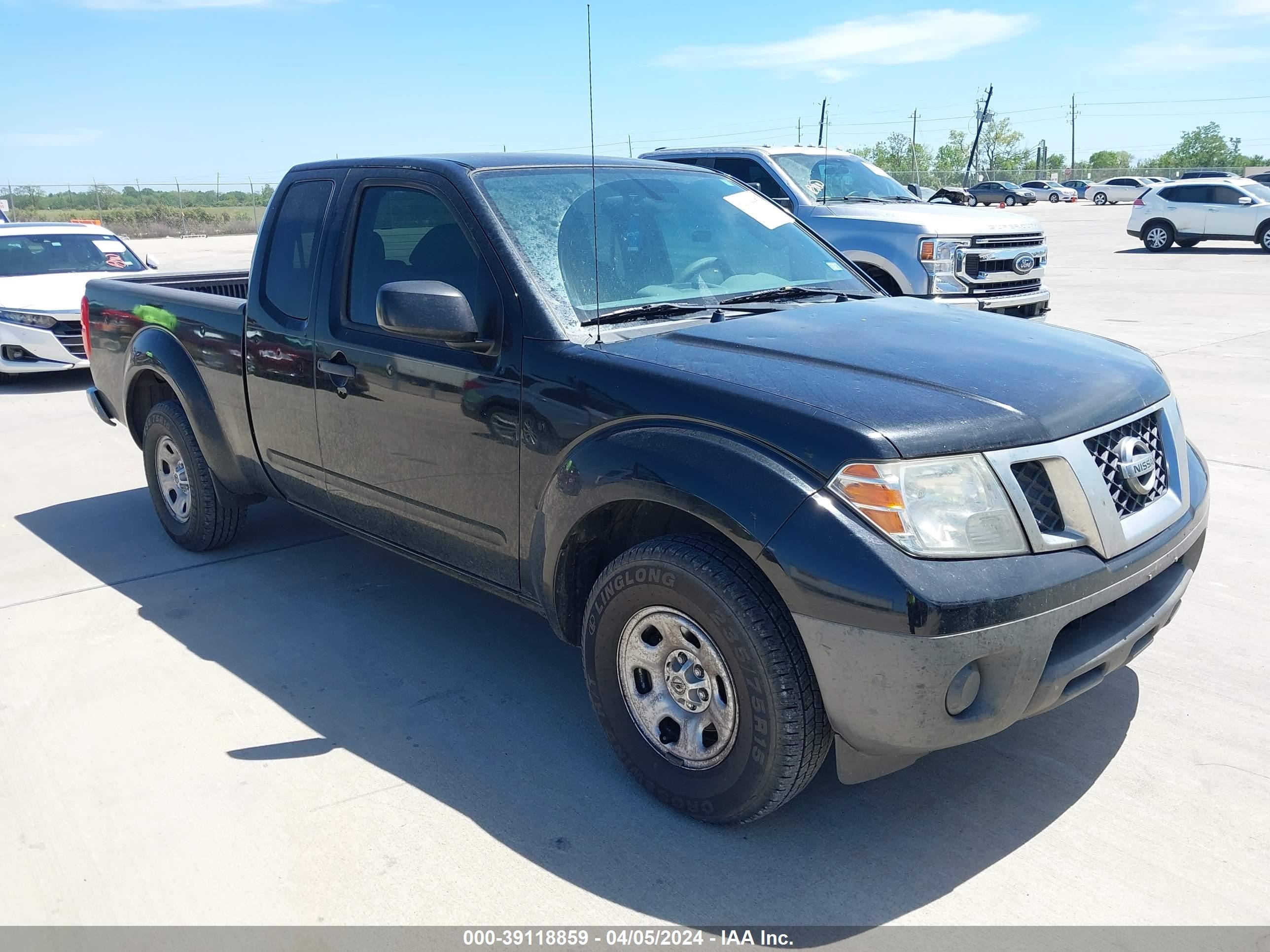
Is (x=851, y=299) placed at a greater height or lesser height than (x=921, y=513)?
greater

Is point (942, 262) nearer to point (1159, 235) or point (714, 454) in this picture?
point (714, 454)

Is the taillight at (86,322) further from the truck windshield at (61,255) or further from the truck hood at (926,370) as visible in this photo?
the truck windshield at (61,255)

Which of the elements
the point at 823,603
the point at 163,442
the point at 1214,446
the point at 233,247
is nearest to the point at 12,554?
the point at 163,442

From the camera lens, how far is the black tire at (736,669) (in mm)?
2730

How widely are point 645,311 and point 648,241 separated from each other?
0.41m

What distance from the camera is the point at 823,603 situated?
260 cm

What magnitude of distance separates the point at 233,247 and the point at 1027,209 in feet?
125

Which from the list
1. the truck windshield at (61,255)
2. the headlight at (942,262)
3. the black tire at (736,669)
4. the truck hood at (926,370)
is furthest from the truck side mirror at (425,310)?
the truck windshield at (61,255)

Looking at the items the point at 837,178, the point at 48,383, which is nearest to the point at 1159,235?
the point at 837,178

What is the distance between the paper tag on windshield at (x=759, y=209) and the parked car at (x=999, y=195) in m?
51.2

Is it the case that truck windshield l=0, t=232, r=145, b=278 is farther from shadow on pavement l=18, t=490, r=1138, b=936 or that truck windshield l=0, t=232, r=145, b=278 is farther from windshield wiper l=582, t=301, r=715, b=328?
windshield wiper l=582, t=301, r=715, b=328

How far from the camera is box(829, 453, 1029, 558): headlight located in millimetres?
2576

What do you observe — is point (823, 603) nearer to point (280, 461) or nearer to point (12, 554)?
point (280, 461)

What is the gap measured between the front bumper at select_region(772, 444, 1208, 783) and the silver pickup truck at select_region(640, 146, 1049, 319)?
6.43 meters
